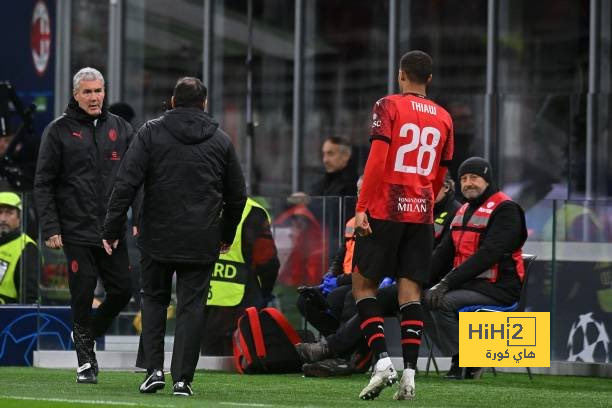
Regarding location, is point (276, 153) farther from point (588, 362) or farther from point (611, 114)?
point (588, 362)

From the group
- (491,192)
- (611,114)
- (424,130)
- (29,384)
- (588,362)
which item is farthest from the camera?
(611,114)

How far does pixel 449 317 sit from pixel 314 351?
97 cm

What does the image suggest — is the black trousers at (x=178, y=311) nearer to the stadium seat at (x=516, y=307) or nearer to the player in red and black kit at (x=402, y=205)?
the player in red and black kit at (x=402, y=205)

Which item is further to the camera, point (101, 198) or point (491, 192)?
point (491, 192)

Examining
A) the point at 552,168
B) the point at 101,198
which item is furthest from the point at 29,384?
the point at 552,168

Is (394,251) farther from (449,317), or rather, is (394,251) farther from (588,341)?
(588,341)

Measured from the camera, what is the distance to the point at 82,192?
10.9 m

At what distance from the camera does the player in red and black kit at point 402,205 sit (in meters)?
9.70

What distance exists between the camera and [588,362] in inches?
516

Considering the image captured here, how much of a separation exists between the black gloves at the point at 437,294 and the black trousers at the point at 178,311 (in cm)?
262

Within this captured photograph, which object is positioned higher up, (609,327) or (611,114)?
(611,114)

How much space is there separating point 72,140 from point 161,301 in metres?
1.49

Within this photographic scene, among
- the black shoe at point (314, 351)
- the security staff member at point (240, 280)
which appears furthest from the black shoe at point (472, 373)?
the security staff member at point (240, 280)

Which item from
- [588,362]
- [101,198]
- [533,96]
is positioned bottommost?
[588,362]
